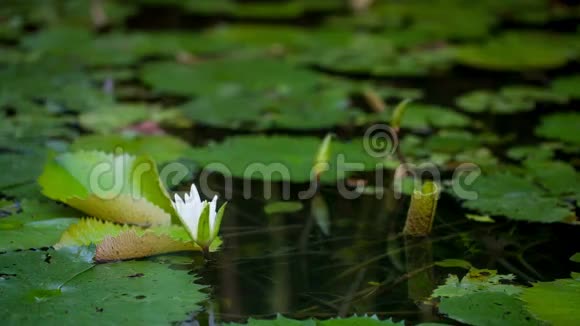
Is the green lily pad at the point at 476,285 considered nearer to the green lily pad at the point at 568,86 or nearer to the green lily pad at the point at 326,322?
the green lily pad at the point at 326,322

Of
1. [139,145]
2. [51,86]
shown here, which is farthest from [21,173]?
[51,86]

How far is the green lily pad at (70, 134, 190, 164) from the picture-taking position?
2672 millimetres

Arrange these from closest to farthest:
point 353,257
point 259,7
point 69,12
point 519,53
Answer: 1. point 353,257
2. point 519,53
3. point 69,12
4. point 259,7

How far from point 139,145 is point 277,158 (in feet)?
1.74

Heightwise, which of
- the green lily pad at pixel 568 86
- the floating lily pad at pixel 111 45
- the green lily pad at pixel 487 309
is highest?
the floating lily pad at pixel 111 45

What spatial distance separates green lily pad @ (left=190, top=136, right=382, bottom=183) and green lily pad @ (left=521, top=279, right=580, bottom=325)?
0.91 m

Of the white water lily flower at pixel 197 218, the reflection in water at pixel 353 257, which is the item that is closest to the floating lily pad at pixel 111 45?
the reflection in water at pixel 353 257

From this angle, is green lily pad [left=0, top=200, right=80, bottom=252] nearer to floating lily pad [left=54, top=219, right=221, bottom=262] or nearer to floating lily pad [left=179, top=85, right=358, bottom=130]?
floating lily pad [left=54, top=219, right=221, bottom=262]

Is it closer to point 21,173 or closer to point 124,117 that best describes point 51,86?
point 124,117

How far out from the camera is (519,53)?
424 centimetres

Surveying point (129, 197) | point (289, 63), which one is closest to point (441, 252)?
point (129, 197)

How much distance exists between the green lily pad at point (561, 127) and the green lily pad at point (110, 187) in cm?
164

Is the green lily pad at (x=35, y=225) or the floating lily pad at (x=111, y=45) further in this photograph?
the floating lily pad at (x=111, y=45)

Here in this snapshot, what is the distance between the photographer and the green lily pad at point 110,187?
2020 mm
